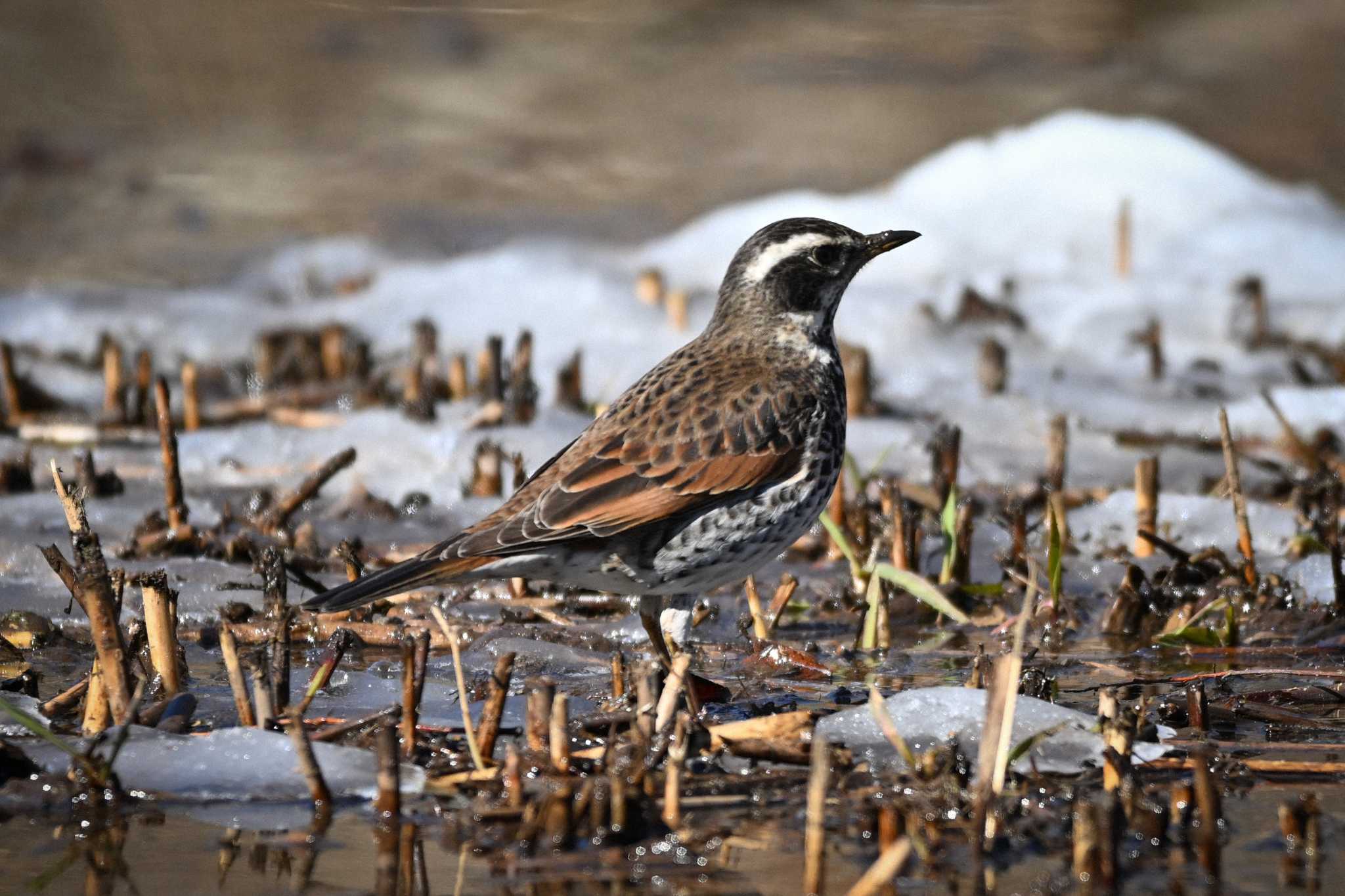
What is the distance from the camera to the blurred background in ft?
47.3

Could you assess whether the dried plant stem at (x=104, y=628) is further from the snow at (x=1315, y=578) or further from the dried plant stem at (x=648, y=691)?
the snow at (x=1315, y=578)

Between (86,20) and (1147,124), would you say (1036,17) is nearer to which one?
(1147,124)

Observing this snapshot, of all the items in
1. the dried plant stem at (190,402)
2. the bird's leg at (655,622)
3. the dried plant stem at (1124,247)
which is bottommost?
the bird's leg at (655,622)

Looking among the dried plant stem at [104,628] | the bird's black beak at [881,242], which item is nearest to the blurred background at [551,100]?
the bird's black beak at [881,242]

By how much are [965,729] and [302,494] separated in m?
3.47

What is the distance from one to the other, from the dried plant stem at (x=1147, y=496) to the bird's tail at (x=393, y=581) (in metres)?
3.04

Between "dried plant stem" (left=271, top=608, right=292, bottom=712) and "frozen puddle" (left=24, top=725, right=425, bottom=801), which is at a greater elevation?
"dried plant stem" (left=271, top=608, right=292, bottom=712)

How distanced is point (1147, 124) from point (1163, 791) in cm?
1041

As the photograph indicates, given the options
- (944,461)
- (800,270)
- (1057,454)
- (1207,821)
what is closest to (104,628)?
(1207,821)

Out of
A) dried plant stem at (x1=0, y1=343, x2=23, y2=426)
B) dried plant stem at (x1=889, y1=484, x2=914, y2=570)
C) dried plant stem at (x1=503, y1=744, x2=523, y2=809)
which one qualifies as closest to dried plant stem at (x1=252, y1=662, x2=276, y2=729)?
dried plant stem at (x1=503, y1=744, x2=523, y2=809)

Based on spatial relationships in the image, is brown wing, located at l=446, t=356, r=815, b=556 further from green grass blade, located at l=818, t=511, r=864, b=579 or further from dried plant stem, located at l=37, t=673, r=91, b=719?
dried plant stem, located at l=37, t=673, r=91, b=719

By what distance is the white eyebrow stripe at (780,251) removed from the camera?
634 cm

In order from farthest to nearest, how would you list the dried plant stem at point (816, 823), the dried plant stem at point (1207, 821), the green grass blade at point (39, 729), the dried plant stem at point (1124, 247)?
the dried plant stem at point (1124, 247) < the green grass blade at point (39, 729) < the dried plant stem at point (1207, 821) < the dried plant stem at point (816, 823)

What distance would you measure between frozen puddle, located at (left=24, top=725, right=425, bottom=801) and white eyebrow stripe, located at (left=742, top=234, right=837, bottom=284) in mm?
2645
